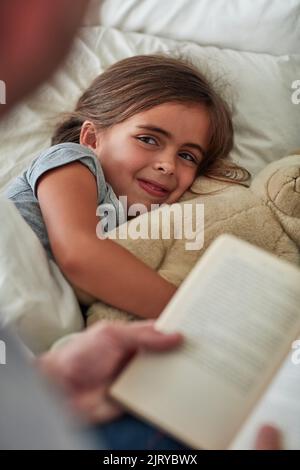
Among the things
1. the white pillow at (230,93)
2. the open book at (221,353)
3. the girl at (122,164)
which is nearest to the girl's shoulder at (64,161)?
the girl at (122,164)

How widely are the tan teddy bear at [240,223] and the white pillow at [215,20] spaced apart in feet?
1.64

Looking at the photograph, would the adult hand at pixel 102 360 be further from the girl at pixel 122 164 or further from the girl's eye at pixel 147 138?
the girl's eye at pixel 147 138

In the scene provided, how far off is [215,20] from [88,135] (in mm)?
483

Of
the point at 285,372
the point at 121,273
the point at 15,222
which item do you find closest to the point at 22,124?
the point at 15,222

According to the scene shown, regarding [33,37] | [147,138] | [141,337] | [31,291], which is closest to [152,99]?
[147,138]

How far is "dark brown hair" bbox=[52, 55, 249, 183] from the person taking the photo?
1041 mm

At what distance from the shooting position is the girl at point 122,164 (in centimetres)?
79

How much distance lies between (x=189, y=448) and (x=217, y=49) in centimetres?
98

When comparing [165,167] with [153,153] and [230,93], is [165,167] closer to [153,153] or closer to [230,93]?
[153,153]

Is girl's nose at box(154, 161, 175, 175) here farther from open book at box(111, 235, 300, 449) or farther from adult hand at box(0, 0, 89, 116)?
adult hand at box(0, 0, 89, 116)

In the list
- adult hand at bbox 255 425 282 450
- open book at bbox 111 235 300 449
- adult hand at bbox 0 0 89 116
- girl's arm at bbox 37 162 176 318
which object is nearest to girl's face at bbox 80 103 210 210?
girl's arm at bbox 37 162 176 318

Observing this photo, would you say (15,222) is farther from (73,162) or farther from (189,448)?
(189,448)

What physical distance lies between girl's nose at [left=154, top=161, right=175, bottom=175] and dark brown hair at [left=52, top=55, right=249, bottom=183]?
0.10m

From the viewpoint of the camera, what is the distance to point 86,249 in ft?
2.60
